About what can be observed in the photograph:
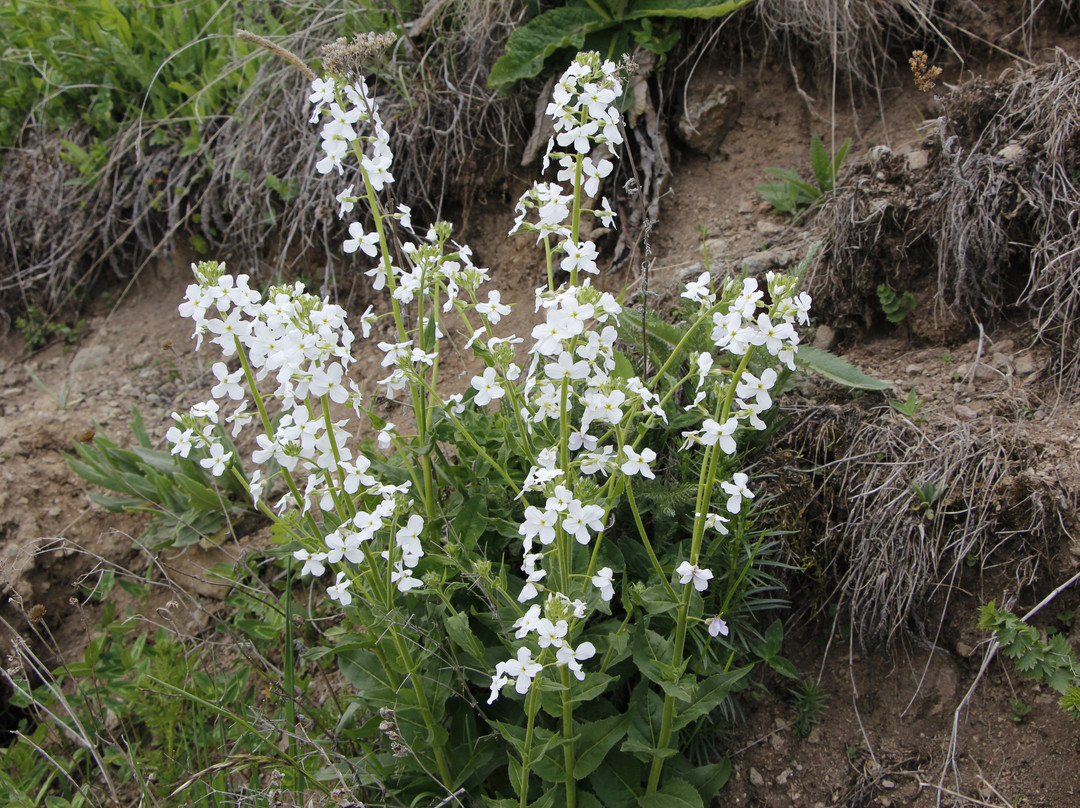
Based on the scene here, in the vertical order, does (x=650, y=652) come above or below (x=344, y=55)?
below

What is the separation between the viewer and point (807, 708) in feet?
8.12

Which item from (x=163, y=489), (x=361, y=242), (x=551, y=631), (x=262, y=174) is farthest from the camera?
(x=262, y=174)

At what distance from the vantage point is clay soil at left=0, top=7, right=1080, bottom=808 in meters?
2.29

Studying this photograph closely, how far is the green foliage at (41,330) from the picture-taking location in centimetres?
477

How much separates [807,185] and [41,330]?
4609 mm

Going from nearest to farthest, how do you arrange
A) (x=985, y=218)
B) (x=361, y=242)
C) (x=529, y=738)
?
(x=529, y=738)
(x=361, y=242)
(x=985, y=218)

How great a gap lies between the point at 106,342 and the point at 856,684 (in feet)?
14.6

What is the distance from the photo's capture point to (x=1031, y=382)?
8.63 feet

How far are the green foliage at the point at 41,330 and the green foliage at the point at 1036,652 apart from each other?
5042 mm

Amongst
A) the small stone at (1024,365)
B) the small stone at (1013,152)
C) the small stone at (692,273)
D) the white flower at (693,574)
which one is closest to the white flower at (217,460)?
the white flower at (693,574)

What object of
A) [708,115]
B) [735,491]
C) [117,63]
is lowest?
[735,491]

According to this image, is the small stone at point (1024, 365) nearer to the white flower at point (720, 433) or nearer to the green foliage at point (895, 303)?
the green foliage at point (895, 303)

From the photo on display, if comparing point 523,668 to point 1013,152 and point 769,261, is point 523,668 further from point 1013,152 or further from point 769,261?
point 1013,152

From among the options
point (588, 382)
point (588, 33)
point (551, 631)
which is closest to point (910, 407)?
point (588, 382)
